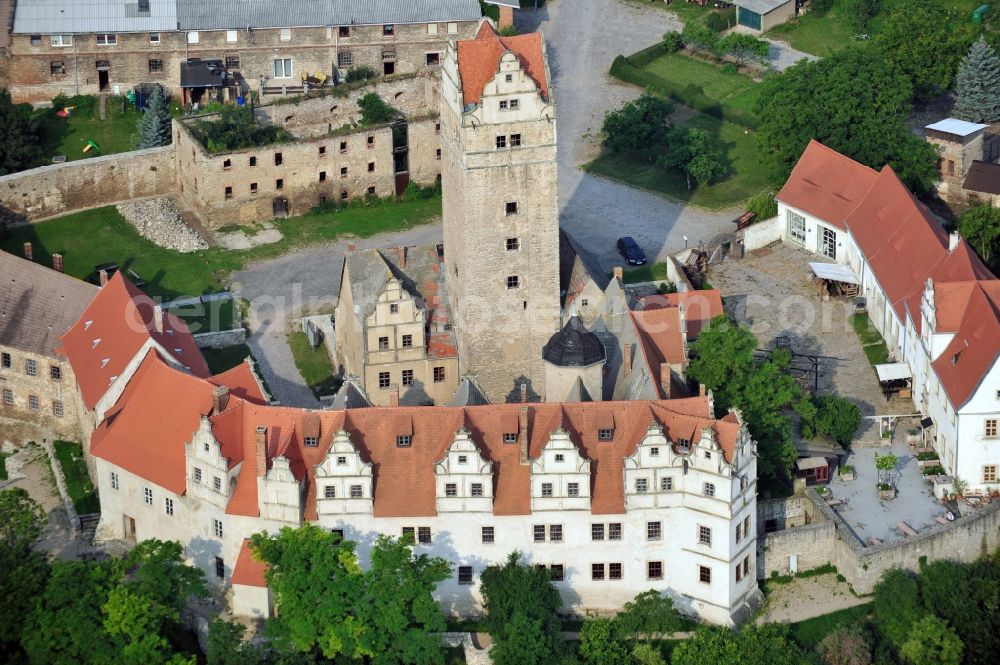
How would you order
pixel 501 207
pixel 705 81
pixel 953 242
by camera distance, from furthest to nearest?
1. pixel 705 81
2. pixel 953 242
3. pixel 501 207

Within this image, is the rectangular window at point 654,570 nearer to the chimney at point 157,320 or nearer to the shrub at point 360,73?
the chimney at point 157,320

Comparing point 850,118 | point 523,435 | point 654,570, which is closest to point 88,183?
point 850,118

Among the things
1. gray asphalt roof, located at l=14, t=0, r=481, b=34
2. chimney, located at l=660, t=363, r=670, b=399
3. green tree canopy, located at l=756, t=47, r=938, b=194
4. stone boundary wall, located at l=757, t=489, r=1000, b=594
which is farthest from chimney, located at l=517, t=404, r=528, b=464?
gray asphalt roof, located at l=14, t=0, r=481, b=34

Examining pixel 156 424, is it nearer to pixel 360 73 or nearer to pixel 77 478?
pixel 77 478

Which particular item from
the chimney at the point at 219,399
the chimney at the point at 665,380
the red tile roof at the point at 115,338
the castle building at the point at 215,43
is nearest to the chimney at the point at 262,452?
the chimney at the point at 219,399

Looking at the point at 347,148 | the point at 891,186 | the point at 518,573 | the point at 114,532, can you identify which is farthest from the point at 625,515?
the point at 347,148

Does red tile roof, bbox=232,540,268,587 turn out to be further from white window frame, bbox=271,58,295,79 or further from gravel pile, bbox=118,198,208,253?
white window frame, bbox=271,58,295,79
